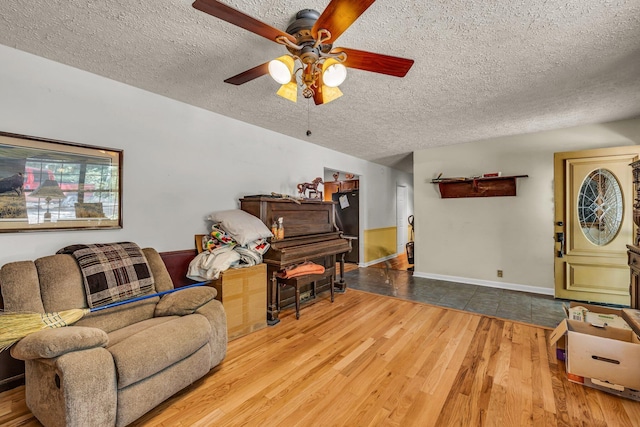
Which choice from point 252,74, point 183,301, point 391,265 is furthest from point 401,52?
point 391,265

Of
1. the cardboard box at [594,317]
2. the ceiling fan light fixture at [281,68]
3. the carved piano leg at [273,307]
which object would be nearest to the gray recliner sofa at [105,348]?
the carved piano leg at [273,307]

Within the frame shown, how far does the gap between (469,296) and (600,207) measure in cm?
197

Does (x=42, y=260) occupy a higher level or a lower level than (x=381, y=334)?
higher

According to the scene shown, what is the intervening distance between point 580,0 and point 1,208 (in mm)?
3834

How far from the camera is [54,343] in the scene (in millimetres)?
1280

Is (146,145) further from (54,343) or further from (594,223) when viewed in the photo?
(594,223)

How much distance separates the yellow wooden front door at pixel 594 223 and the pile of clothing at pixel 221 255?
12.8 ft

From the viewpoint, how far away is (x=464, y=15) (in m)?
1.54

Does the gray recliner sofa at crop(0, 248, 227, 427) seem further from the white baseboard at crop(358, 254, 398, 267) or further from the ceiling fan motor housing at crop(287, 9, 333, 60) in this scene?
the white baseboard at crop(358, 254, 398, 267)

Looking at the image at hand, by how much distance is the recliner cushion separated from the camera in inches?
56.0

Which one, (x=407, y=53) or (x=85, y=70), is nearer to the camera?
(x=407, y=53)

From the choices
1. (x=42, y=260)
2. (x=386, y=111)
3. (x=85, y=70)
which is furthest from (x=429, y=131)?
(x=42, y=260)

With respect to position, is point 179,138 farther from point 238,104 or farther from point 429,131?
point 429,131

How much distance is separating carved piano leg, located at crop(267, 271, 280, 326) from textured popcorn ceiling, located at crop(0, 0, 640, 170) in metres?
1.97
